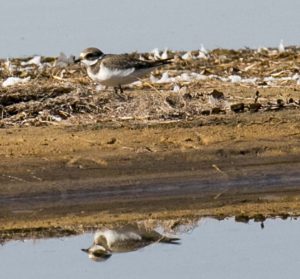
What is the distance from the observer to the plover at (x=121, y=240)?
1334 cm

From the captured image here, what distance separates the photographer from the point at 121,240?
44.4 ft

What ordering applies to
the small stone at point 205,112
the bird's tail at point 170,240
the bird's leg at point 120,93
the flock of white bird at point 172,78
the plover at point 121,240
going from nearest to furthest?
the plover at point 121,240
the bird's tail at point 170,240
the small stone at point 205,112
the bird's leg at point 120,93
the flock of white bird at point 172,78

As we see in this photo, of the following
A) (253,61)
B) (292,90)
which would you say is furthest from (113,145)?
(253,61)

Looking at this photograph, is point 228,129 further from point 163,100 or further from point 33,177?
point 33,177

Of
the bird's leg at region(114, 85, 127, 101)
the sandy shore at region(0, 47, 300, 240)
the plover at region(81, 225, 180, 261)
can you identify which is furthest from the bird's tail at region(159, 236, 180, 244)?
the bird's leg at region(114, 85, 127, 101)

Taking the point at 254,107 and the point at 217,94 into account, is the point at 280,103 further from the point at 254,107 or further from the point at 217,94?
the point at 217,94

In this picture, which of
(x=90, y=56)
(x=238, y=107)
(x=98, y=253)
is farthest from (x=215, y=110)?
(x=98, y=253)

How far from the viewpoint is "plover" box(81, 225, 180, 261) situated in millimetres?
13343

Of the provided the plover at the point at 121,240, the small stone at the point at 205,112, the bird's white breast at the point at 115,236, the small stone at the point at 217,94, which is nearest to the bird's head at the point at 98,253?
the plover at the point at 121,240

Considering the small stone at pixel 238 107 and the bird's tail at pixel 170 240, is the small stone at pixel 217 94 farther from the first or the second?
the bird's tail at pixel 170 240

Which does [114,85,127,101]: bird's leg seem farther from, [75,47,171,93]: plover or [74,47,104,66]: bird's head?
[74,47,104,66]: bird's head

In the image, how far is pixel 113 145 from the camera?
1562 centimetres

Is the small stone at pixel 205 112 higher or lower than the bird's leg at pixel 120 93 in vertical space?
lower

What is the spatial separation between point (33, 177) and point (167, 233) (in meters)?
1.97
